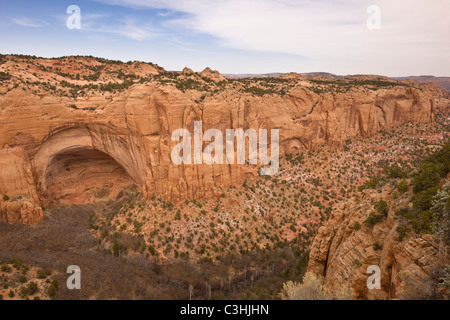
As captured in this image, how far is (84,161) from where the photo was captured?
3238cm

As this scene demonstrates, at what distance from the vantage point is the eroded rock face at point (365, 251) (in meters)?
10.5

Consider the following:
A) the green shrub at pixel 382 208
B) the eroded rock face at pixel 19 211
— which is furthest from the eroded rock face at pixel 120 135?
the green shrub at pixel 382 208

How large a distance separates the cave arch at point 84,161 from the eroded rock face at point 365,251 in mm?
21827

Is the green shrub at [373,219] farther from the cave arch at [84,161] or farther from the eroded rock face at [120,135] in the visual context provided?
the cave arch at [84,161]

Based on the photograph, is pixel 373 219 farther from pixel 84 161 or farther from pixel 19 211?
pixel 84 161

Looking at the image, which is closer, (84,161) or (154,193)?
(154,193)

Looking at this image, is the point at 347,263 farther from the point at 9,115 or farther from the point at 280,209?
the point at 9,115

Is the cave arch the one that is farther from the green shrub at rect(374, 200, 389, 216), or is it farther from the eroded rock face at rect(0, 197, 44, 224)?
the green shrub at rect(374, 200, 389, 216)

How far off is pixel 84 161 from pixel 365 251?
32.8 meters

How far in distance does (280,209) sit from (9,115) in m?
31.6

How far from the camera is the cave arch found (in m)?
28.1

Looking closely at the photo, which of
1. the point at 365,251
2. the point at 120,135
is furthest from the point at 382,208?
the point at 120,135

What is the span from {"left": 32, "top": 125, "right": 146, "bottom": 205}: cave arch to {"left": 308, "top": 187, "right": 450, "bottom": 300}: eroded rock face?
71.6ft

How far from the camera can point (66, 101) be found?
27812mm
